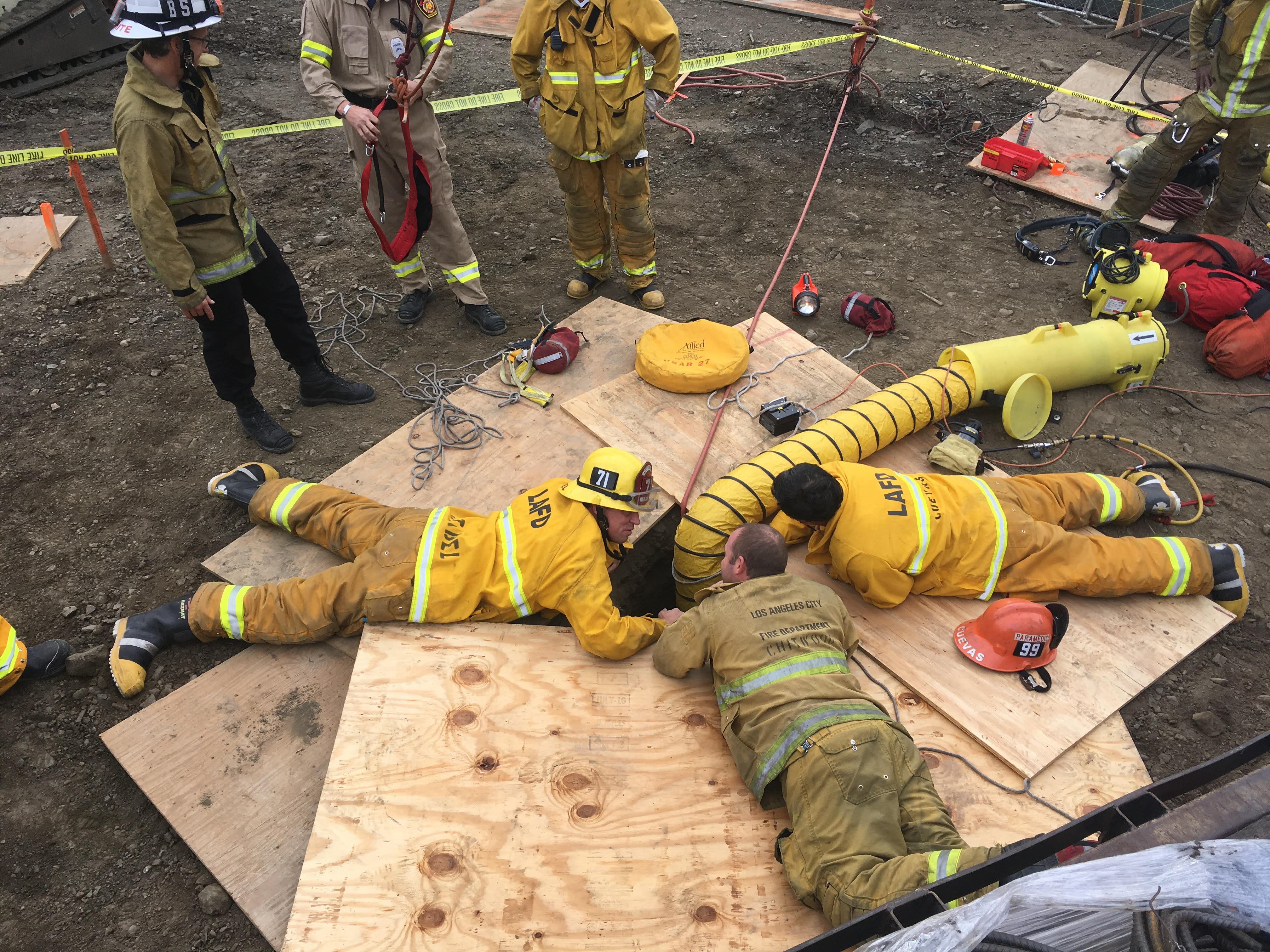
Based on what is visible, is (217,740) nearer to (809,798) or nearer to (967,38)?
(809,798)

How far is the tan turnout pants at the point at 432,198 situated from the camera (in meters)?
5.21

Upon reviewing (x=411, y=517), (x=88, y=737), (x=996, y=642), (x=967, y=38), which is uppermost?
(x=967, y=38)

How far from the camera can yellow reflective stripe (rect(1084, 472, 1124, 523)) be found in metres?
4.18

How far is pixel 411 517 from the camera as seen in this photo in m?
3.74

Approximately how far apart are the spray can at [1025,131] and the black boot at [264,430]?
6.76 meters

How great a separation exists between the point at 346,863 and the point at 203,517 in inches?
96.9

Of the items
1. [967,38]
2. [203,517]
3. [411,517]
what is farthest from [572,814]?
[967,38]

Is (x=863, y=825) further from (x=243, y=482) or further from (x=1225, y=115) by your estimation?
(x=1225, y=115)

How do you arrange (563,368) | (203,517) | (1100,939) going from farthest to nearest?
1. (563,368)
2. (203,517)
3. (1100,939)

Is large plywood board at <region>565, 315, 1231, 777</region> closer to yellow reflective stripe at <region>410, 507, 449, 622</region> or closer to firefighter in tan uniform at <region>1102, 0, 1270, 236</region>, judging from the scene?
yellow reflective stripe at <region>410, 507, 449, 622</region>

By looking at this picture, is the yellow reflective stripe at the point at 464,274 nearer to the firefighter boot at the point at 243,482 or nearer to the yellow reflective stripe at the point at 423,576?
the firefighter boot at the point at 243,482

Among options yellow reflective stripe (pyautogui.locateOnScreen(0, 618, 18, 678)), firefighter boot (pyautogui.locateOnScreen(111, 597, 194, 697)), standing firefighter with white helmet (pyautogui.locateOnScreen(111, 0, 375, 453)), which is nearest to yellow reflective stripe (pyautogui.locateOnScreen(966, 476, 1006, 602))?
Answer: firefighter boot (pyautogui.locateOnScreen(111, 597, 194, 697))

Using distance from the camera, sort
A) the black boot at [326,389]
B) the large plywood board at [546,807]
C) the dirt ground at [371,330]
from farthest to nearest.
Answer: the black boot at [326,389] < the dirt ground at [371,330] < the large plywood board at [546,807]

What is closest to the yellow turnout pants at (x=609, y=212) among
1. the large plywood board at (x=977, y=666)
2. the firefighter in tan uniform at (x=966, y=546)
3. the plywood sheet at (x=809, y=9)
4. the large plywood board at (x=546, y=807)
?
the large plywood board at (x=977, y=666)
